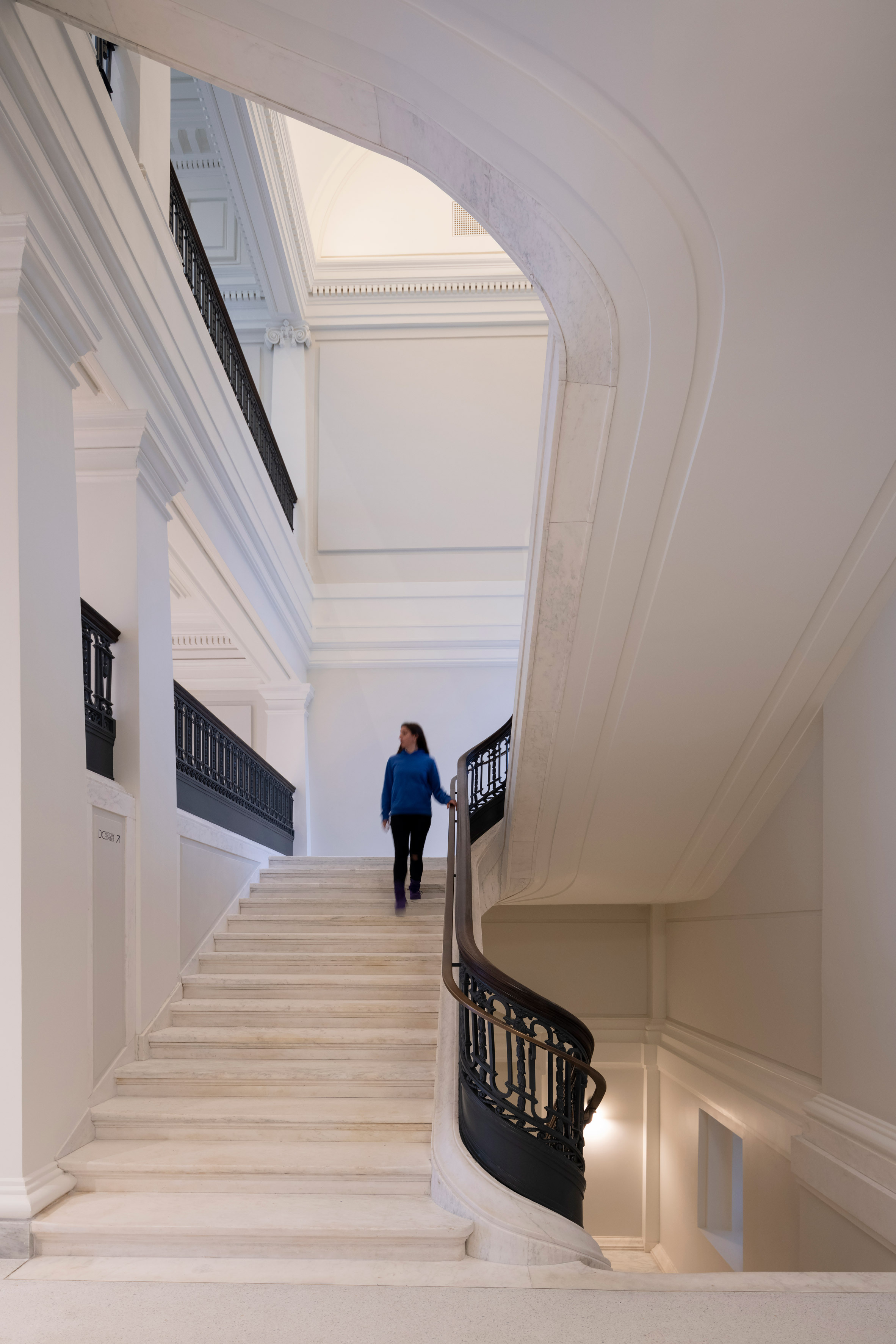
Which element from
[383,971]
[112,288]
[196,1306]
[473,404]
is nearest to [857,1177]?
[383,971]

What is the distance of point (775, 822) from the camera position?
274 inches

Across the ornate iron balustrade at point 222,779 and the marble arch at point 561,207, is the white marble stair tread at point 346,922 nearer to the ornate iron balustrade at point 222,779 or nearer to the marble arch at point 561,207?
the ornate iron balustrade at point 222,779

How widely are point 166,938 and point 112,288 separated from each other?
3694 millimetres

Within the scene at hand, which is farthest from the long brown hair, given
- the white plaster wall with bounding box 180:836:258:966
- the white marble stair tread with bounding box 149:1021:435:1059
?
the white marble stair tread with bounding box 149:1021:435:1059

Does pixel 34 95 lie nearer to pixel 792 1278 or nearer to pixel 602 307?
pixel 602 307

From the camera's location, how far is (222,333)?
25.4 feet

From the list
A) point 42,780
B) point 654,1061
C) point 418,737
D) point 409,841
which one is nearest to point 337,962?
point 409,841

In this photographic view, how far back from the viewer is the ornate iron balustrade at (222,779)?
6.72 m

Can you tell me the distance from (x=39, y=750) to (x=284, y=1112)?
2.15 m

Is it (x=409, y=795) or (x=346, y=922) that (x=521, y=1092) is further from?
(x=346, y=922)

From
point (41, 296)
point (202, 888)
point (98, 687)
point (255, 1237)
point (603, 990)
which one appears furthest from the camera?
point (603, 990)

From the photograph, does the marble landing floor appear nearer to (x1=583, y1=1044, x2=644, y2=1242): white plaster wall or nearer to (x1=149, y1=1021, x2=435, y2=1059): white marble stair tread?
(x1=149, y1=1021, x2=435, y2=1059): white marble stair tread

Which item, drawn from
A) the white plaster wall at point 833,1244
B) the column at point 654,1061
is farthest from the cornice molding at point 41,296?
the column at point 654,1061

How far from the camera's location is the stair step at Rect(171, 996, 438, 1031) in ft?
18.4
